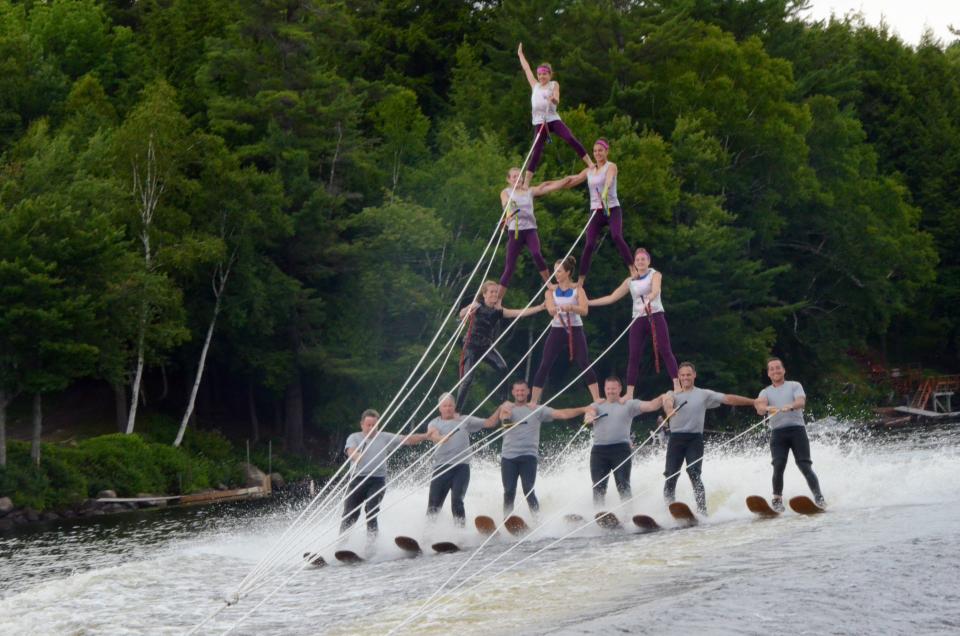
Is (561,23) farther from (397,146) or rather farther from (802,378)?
(802,378)

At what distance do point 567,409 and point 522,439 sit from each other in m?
0.89

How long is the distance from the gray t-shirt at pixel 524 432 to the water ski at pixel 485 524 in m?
1.00

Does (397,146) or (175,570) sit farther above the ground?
(397,146)

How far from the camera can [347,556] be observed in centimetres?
2003

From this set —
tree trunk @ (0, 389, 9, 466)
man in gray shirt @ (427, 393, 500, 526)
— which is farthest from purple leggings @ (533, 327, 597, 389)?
tree trunk @ (0, 389, 9, 466)

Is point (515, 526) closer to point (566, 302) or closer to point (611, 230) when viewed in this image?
point (566, 302)

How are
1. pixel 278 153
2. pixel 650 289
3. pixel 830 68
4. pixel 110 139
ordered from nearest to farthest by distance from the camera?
pixel 650 289 < pixel 110 139 < pixel 278 153 < pixel 830 68

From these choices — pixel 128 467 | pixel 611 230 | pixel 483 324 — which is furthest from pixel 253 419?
pixel 611 230

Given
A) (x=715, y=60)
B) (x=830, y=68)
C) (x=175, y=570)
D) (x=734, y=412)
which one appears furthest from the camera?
(x=830, y=68)

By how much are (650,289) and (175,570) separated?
24.9 ft

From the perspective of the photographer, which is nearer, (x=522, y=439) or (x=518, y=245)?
(x=522, y=439)

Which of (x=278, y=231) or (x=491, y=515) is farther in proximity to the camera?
(x=278, y=231)

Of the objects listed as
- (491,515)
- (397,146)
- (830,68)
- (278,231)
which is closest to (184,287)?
(278,231)

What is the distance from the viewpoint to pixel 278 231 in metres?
46.1
